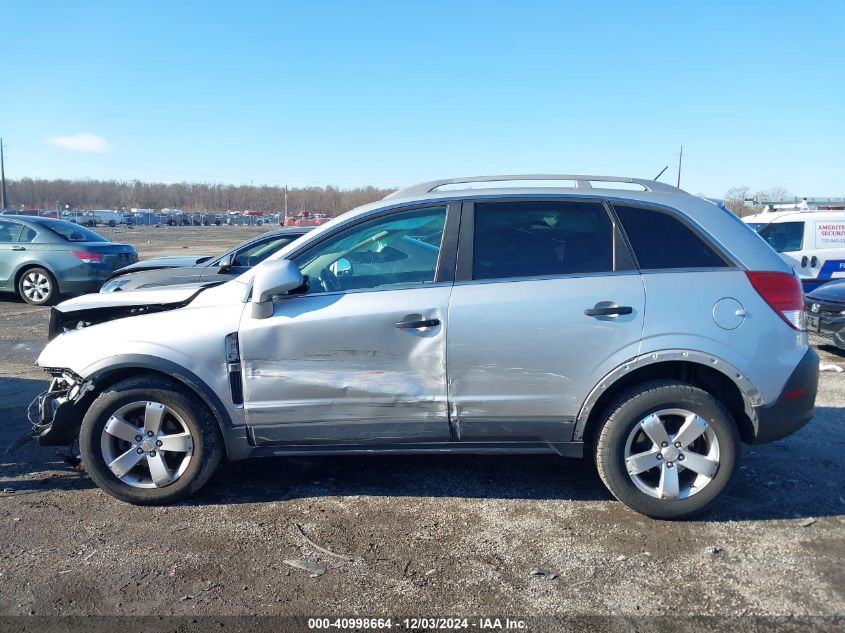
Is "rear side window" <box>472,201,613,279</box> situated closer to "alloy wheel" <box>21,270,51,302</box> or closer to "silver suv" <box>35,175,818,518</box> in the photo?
"silver suv" <box>35,175,818,518</box>

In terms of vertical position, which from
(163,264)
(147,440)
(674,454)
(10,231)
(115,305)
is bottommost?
(147,440)

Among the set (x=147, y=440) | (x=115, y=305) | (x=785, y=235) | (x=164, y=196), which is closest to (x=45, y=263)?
(x=115, y=305)

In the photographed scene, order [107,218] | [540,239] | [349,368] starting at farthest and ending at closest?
[107,218] < [540,239] < [349,368]

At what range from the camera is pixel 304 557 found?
3.28m

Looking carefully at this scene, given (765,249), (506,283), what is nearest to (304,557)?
(506,283)

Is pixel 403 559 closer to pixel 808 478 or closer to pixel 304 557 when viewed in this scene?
pixel 304 557

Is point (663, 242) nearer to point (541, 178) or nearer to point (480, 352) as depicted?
point (541, 178)

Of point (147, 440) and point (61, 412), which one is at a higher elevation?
point (61, 412)

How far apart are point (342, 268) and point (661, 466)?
2.15 metres

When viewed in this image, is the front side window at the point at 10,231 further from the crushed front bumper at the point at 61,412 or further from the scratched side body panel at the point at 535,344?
the scratched side body panel at the point at 535,344

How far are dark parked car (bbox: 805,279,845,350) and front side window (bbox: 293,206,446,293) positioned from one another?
19.0ft

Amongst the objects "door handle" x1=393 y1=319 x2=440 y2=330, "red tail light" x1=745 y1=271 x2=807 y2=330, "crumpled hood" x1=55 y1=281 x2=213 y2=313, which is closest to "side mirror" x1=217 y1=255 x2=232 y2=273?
"crumpled hood" x1=55 y1=281 x2=213 y2=313

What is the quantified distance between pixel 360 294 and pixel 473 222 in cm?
79

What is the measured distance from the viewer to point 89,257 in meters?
11.5
